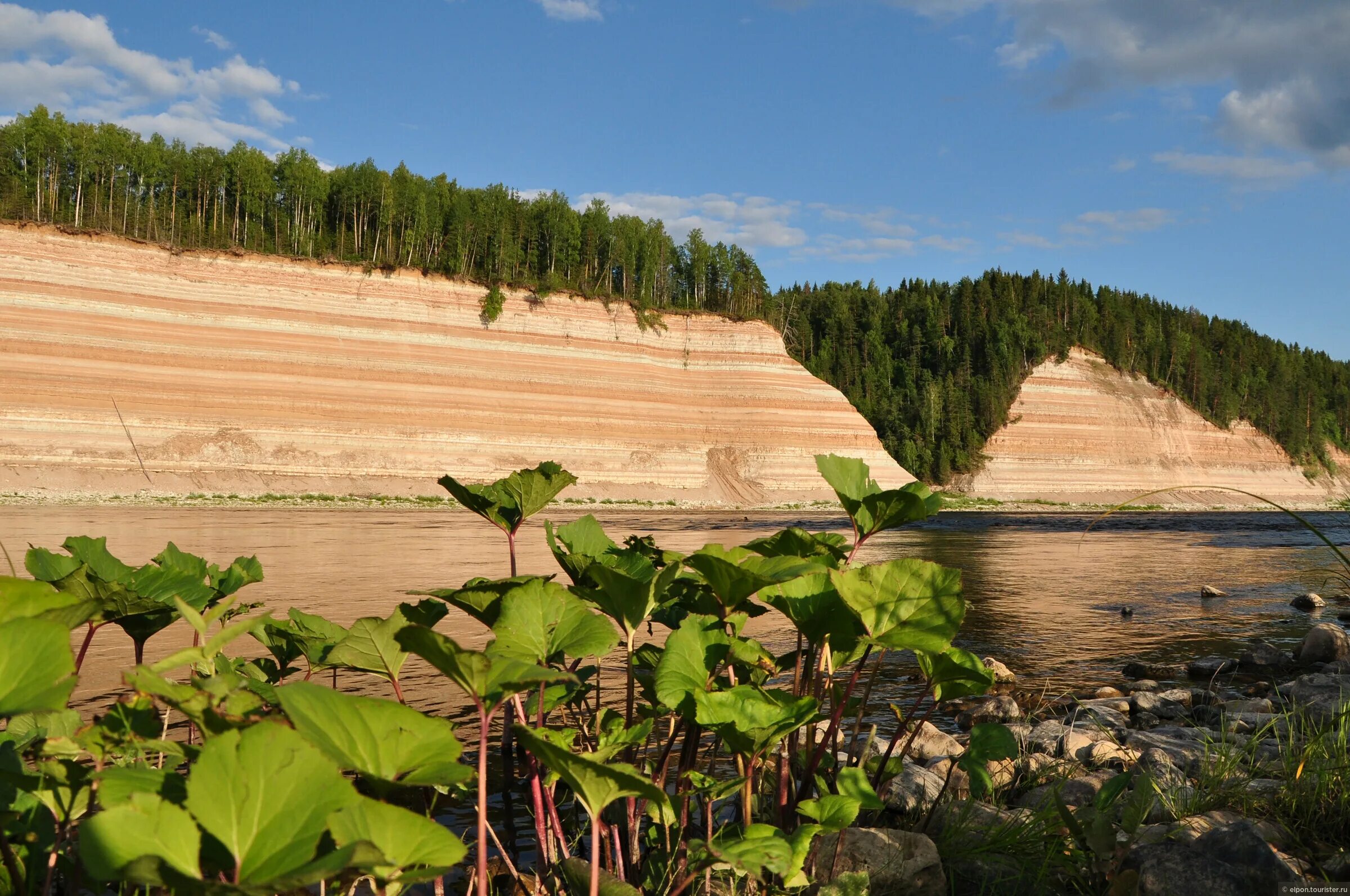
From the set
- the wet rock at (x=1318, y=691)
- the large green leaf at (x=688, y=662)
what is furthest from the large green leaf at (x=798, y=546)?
the wet rock at (x=1318, y=691)

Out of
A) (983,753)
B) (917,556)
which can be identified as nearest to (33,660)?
(983,753)

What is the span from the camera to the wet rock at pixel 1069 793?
342 cm

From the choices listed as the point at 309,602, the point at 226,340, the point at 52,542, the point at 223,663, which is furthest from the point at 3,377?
the point at 223,663

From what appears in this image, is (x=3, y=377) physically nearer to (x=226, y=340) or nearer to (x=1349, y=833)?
(x=226, y=340)

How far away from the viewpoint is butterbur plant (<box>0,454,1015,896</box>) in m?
1.04

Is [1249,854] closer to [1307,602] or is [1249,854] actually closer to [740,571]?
[740,571]

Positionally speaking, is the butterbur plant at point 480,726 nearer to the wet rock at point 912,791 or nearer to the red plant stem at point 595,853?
the red plant stem at point 595,853

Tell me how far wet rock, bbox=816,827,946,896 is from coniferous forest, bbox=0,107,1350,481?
45.3m

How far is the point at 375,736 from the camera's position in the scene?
1.28 metres

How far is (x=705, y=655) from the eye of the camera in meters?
2.13

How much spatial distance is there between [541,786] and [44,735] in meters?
1.17

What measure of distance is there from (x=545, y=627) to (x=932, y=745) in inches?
143

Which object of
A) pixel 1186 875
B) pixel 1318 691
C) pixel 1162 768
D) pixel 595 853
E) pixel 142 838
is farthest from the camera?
→ pixel 1318 691

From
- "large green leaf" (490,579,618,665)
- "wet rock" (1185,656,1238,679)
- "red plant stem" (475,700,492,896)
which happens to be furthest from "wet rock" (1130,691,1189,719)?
"red plant stem" (475,700,492,896)
